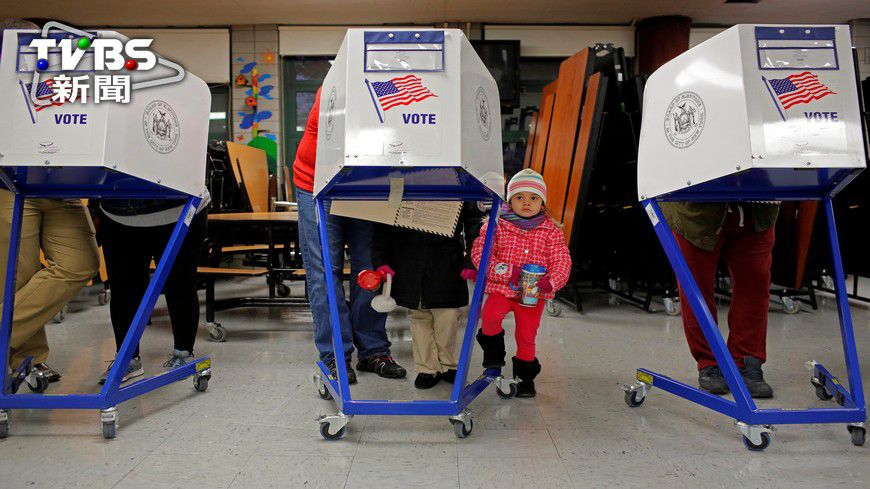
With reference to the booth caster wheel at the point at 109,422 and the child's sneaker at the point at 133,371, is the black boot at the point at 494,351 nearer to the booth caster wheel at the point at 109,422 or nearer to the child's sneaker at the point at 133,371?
the booth caster wheel at the point at 109,422

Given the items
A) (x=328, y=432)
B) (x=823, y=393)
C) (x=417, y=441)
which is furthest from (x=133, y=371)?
(x=823, y=393)

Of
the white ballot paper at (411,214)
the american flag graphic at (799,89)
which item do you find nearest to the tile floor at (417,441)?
the white ballot paper at (411,214)

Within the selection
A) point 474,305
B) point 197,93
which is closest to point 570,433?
point 474,305

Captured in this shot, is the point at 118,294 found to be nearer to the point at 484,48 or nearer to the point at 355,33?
the point at 355,33

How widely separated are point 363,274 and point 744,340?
135 centimetres

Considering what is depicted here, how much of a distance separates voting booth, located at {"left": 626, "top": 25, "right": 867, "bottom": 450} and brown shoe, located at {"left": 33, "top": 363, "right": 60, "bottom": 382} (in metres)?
2.21

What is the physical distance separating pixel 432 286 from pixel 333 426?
0.64 metres

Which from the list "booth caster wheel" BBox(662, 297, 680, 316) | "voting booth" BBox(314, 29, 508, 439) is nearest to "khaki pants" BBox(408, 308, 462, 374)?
"voting booth" BBox(314, 29, 508, 439)

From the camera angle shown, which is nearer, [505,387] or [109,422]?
[109,422]

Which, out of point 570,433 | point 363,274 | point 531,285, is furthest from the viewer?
point 531,285

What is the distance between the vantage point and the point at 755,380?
2078 millimetres

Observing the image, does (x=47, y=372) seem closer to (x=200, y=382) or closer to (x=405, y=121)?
(x=200, y=382)

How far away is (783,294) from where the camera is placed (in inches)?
154

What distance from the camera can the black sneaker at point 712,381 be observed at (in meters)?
2.07
